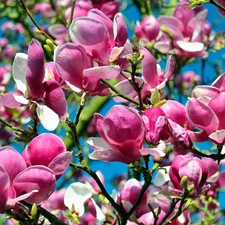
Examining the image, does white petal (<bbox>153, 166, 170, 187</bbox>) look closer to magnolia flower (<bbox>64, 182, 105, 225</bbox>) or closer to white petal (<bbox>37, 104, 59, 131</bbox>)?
magnolia flower (<bbox>64, 182, 105, 225</bbox>)

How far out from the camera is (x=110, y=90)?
1147 millimetres

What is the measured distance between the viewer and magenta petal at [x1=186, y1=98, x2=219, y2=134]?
3.53 feet

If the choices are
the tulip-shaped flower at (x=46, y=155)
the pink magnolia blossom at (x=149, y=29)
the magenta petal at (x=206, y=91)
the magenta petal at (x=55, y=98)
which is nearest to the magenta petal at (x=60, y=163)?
the tulip-shaped flower at (x=46, y=155)

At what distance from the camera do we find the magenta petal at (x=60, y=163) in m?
0.95

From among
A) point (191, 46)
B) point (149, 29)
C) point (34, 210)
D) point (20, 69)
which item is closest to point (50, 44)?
point (20, 69)

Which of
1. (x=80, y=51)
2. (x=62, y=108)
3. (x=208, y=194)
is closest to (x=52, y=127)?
(x=62, y=108)

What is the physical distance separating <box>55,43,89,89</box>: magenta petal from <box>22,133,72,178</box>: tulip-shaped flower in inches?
5.7

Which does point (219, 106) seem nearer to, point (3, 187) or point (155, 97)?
point (155, 97)

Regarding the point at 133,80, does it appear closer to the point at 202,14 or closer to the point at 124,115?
the point at 124,115

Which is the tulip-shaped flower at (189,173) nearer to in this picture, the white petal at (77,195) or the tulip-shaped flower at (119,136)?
the tulip-shaped flower at (119,136)

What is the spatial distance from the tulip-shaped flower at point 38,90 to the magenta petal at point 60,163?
77mm

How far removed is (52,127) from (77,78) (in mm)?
115

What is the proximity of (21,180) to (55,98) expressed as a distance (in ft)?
0.67

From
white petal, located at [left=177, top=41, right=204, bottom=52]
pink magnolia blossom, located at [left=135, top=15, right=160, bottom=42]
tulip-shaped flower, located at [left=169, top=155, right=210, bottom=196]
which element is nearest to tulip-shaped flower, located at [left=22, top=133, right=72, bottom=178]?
tulip-shaped flower, located at [left=169, top=155, right=210, bottom=196]
